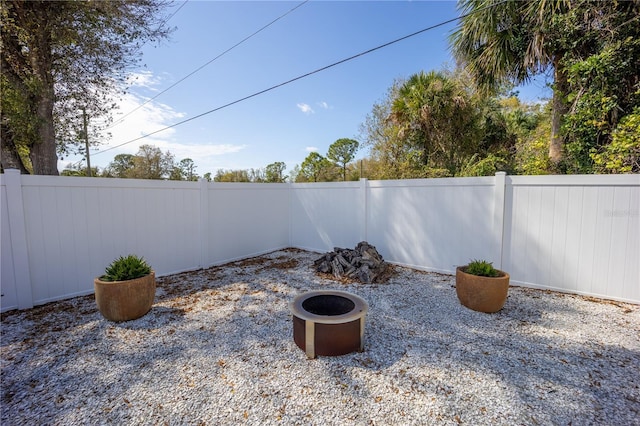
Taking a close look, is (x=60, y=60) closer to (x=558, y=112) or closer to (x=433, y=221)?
(x=433, y=221)

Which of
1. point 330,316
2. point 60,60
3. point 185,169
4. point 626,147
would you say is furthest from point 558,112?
point 185,169

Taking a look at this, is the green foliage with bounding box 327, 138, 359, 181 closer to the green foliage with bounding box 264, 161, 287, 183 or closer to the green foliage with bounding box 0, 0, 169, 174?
the green foliage with bounding box 264, 161, 287, 183

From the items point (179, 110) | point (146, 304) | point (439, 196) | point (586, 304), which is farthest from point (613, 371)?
point (179, 110)

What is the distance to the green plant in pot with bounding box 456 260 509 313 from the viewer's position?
307 cm

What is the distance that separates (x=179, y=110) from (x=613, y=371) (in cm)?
1114

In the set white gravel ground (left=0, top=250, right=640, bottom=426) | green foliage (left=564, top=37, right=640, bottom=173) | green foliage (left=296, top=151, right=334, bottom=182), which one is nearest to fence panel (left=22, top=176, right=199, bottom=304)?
white gravel ground (left=0, top=250, right=640, bottom=426)

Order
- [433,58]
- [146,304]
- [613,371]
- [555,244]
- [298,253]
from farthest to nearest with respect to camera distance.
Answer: [433,58] → [298,253] → [555,244] → [146,304] → [613,371]

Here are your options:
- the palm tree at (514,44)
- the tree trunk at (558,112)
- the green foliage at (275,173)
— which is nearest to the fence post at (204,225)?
the palm tree at (514,44)

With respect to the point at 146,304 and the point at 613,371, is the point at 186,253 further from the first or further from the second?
the point at 613,371

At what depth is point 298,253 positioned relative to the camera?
20.9 ft

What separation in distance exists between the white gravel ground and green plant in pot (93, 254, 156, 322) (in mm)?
145

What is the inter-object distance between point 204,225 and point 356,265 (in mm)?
2981

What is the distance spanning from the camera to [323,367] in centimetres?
218

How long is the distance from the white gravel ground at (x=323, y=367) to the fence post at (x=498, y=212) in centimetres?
83
